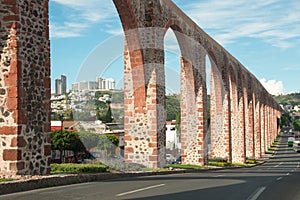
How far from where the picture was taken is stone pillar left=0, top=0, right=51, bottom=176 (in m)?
9.94

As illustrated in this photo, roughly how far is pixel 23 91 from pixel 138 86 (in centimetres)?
844

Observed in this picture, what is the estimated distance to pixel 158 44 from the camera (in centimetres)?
1881

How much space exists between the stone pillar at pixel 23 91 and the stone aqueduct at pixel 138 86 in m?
0.02

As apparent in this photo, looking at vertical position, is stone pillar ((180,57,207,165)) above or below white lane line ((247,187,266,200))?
above

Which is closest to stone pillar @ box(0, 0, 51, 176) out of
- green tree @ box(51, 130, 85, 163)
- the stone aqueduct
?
the stone aqueduct

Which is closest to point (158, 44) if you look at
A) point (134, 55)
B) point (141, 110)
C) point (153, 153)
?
point (134, 55)

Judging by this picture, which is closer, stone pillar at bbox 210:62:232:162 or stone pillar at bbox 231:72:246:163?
stone pillar at bbox 210:62:232:162

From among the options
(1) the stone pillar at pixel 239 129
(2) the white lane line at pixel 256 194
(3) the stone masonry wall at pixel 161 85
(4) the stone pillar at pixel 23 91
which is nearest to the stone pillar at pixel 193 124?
(3) the stone masonry wall at pixel 161 85

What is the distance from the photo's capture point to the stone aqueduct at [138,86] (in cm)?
1002

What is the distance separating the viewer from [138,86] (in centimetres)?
1823

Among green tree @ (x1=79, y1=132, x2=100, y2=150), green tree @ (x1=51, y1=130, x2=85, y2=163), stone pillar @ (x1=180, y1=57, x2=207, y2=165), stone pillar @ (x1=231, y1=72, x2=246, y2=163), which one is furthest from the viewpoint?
green tree @ (x1=79, y1=132, x2=100, y2=150)

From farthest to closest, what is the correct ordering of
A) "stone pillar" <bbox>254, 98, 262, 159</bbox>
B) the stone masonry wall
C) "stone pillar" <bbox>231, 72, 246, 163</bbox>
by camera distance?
"stone pillar" <bbox>254, 98, 262, 159</bbox>
"stone pillar" <bbox>231, 72, 246, 163</bbox>
the stone masonry wall

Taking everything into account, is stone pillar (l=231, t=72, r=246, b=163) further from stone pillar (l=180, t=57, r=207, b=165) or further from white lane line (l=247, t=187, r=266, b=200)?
white lane line (l=247, t=187, r=266, b=200)

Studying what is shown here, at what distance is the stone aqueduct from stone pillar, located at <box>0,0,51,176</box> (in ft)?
0.08
